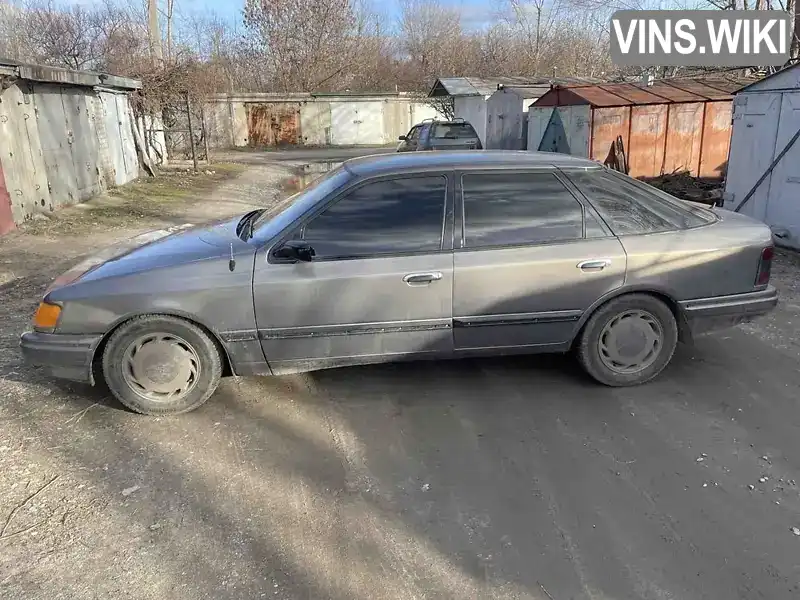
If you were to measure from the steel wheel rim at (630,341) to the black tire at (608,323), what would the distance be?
0.05ft

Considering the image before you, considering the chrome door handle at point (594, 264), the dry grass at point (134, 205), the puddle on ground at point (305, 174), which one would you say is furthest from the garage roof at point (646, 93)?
the chrome door handle at point (594, 264)

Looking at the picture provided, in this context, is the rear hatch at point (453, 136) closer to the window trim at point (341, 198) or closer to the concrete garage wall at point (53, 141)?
the concrete garage wall at point (53, 141)

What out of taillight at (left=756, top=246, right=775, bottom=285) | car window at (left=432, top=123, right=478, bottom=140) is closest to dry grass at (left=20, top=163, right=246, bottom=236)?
car window at (left=432, top=123, right=478, bottom=140)

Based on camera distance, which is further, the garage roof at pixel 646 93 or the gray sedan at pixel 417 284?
the garage roof at pixel 646 93

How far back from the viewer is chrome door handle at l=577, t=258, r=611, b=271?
397 cm

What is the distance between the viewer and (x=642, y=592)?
2434mm

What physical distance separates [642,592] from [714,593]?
0.92 feet

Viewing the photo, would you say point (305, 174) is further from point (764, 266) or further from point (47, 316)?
point (764, 266)

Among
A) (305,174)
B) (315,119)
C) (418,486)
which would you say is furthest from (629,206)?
(315,119)

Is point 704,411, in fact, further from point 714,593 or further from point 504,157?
point 504,157

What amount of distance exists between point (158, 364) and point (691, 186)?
493 inches

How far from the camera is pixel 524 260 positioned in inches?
→ 154

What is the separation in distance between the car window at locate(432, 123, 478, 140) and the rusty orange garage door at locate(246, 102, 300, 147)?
63.0 ft

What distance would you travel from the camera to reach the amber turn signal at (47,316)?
3742mm
